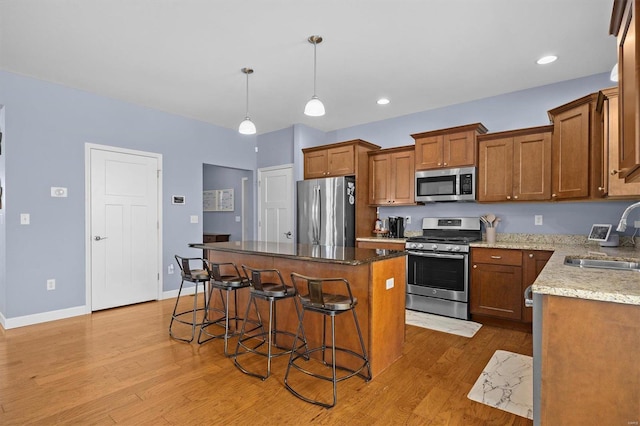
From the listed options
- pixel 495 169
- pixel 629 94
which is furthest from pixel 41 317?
pixel 495 169

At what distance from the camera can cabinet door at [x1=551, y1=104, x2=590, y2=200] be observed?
123 inches

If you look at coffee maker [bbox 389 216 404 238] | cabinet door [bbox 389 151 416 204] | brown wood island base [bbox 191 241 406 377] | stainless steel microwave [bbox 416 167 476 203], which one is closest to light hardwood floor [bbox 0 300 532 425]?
brown wood island base [bbox 191 241 406 377]

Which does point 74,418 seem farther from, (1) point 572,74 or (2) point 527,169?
(1) point 572,74

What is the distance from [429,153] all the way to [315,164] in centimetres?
179

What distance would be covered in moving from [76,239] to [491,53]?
16.3 ft

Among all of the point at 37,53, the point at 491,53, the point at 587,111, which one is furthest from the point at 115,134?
the point at 587,111

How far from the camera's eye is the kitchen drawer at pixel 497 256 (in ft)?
11.5

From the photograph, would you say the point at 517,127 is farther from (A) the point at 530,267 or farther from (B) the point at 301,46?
(B) the point at 301,46

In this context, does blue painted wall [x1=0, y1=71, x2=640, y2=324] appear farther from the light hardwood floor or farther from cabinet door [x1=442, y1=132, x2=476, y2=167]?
the light hardwood floor

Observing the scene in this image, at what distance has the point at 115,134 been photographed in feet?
14.2

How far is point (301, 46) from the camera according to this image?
297 centimetres

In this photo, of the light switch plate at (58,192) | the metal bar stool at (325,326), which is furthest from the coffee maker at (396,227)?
the light switch plate at (58,192)

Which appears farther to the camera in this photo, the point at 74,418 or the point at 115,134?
the point at 115,134

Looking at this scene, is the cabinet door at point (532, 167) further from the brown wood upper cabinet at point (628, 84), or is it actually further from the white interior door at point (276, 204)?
the white interior door at point (276, 204)
